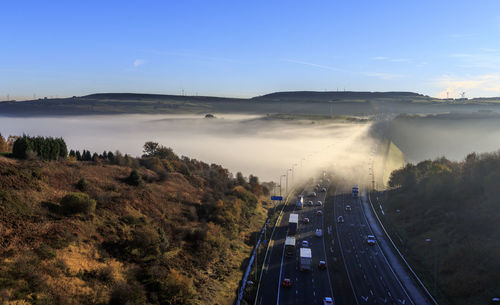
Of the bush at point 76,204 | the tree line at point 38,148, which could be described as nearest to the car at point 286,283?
the bush at point 76,204

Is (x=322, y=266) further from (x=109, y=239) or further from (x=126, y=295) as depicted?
(x=109, y=239)

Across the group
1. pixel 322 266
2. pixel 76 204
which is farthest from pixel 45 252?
pixel 322 266

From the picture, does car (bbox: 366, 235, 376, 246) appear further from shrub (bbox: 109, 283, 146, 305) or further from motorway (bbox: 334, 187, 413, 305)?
shrub (bbox: 109, 283, 146, 305)

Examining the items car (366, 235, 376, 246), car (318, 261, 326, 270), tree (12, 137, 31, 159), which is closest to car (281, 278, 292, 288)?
car (318, 261, 326, 270)

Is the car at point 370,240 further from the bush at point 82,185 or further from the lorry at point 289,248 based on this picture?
the bush at point 82,185

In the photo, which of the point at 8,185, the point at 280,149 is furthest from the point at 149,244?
the point at 280,149

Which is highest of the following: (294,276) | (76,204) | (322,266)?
(76,204)

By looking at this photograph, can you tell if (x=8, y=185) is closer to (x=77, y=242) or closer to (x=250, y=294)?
(x=77, y=242)
